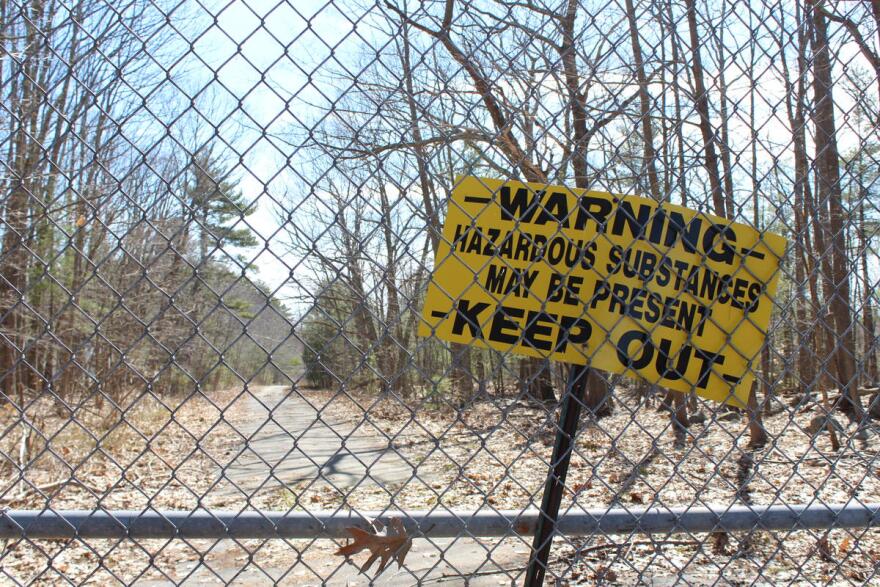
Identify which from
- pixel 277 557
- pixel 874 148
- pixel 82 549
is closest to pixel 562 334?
pixel 277 557

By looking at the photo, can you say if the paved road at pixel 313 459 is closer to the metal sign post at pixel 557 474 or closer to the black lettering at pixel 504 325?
the metal sign post at pixel 557 474

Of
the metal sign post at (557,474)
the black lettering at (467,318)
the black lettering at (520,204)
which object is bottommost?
the metal sign post at (557,474)

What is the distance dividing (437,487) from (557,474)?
6.27m

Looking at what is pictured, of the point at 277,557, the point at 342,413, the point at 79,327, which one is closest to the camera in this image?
the point at 277,557

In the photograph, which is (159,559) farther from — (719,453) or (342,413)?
(342,413)

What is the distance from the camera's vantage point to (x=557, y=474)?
2094 millimetres

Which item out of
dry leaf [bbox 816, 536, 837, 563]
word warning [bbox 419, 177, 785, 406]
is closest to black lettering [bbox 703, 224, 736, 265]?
word warning [bbox 419, 177, 785, 406]

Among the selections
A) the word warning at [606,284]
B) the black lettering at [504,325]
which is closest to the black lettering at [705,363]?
the word warning at [606,284]

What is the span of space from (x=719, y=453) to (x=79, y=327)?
1136cm

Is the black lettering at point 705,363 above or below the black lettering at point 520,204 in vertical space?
below

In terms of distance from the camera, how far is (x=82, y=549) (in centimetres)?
559

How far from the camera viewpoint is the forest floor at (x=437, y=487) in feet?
7.41

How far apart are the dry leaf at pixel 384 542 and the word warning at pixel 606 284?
579 millimetres

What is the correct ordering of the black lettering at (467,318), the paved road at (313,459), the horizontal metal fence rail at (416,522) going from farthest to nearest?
the paved road at (313,459) → the black lettering at (467,318) → the horizontal metal fence rail at (416,522)
